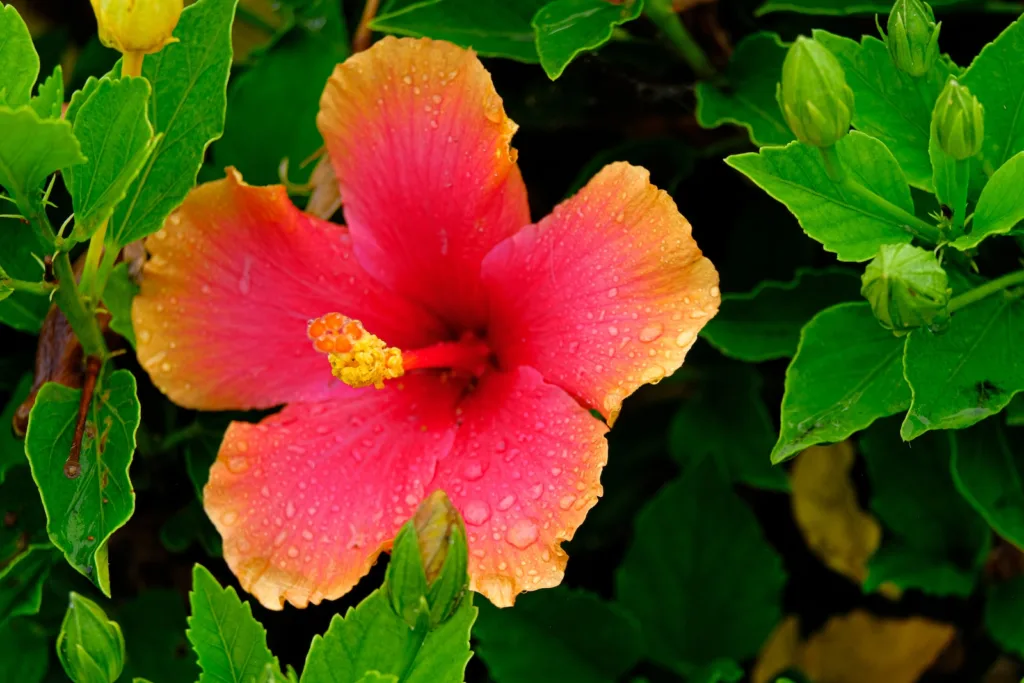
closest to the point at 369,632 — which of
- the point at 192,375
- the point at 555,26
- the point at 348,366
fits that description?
the point at 348,366

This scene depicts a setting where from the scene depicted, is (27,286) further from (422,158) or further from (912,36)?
(912,36)

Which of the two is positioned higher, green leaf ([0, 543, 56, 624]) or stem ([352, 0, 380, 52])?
stem ([352, 0, 380, 52])

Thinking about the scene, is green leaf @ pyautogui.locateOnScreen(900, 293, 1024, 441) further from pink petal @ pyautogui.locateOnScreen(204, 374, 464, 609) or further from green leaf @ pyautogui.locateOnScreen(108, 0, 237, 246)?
green leaf @ pyautogui.locateOnScreen(108, 0, 237, 246)

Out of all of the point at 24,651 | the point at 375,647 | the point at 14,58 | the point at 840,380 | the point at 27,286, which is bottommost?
the point at 24,651

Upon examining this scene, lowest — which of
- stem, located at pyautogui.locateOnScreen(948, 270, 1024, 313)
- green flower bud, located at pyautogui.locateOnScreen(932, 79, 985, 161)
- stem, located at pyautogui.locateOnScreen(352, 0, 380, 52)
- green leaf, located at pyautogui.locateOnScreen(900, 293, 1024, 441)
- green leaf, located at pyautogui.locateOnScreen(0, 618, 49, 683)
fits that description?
green leaf, located at pyautogui.locateOnScreen(0, 618, 49, 683)

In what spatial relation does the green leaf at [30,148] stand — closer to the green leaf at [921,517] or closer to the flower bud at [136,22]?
the flower bud at [136,22]

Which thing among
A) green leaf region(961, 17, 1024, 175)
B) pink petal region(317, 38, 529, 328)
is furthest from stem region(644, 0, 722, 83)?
green leaf region(961, 17, 1024, 175)

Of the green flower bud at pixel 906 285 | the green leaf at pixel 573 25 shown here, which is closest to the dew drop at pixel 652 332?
the green flower bud at pixel 906 285

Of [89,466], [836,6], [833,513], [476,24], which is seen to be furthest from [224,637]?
[833,513]
